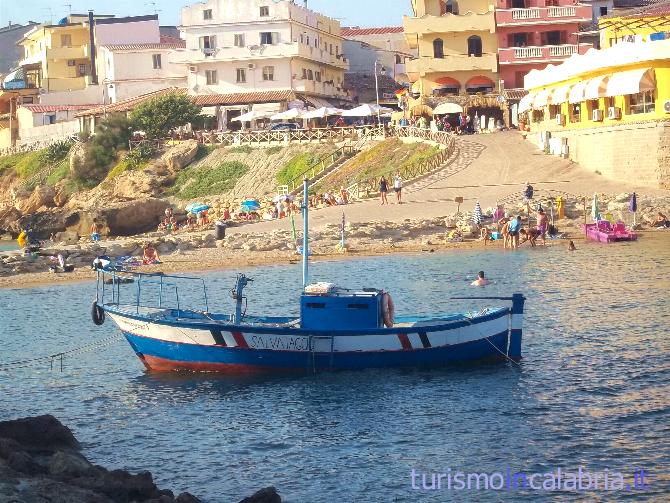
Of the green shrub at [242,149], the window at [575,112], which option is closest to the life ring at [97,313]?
the window at [575,112]

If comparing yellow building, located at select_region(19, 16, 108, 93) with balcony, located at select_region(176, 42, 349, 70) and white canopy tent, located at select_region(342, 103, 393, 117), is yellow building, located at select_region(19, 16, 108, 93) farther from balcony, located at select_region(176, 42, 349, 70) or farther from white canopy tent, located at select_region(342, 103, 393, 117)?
white canopy tent, located at select_region(342, 103, 393, 117)

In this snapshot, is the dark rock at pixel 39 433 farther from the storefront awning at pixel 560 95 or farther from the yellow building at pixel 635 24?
the yellow building at pixel 635 24

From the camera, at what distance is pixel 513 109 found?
71.6m

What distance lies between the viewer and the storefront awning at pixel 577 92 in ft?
184

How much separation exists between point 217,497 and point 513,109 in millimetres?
55002

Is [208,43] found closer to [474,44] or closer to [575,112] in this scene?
[474,44]

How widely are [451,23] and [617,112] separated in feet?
86.5

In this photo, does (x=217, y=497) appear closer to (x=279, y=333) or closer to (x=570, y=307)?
(x=279, y=333)

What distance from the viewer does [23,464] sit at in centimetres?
1780

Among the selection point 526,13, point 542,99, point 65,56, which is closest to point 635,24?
point 542,99

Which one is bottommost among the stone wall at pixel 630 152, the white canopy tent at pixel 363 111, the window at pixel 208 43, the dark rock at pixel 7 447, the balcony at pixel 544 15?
the dark rock at pixel 7 447

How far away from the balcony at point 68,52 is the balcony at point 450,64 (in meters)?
42.3

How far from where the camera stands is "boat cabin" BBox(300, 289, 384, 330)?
27.8 metres

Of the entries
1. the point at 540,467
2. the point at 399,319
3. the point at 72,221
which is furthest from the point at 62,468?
the point at 72,221
